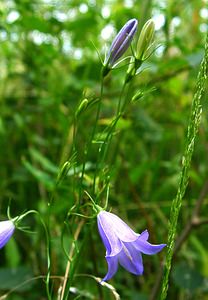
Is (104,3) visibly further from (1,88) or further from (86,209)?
(86,209)

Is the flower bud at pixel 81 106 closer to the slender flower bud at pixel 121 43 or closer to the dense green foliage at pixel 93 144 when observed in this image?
the slender flower bud at pixel 121 43

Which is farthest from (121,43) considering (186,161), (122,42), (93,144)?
(93,144)

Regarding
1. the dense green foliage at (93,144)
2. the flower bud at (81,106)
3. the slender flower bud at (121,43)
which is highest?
the slender flower bud at (121,43)

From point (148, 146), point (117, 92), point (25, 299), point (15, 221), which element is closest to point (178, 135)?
point (148, 146)

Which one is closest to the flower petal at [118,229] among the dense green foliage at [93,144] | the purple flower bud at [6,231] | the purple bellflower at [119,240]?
the purple bellflower at [119,240]

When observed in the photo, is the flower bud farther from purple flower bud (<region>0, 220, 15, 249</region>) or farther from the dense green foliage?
the dense green foliage

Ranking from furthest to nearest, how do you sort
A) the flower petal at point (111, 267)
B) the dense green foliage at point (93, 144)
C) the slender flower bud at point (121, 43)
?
1. the dense green foliage at point (93, 144)
2. the slender flower bud at point (121, 43)
3. the flower petal at point (111, 267)

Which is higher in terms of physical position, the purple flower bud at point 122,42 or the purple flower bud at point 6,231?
the purple flower bud at point 122,42
